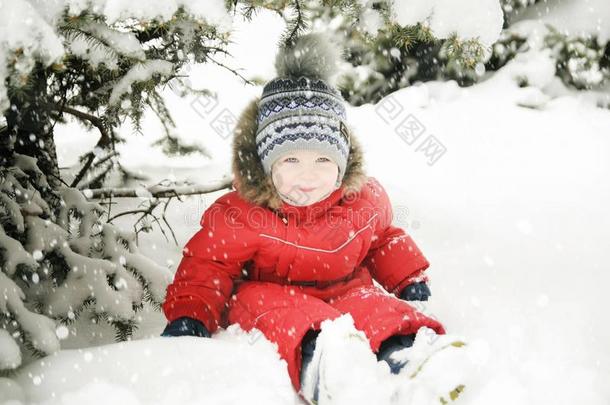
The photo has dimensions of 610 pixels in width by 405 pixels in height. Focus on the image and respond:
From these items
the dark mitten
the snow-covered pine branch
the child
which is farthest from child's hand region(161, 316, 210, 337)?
the dark mitten

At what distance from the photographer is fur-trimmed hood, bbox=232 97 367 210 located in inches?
90.0

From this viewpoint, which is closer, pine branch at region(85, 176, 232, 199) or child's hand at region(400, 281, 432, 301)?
child's hand at region(400, 281, 432, 301)

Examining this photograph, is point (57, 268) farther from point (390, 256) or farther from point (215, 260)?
point (390, 256)

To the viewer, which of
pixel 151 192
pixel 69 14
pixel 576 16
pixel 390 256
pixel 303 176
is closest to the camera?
pixel 69 14

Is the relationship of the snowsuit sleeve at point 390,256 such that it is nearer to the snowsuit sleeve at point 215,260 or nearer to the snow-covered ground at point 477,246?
the snow-covered ground at point 477,246

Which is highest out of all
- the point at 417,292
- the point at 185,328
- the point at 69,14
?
the point at 69,14

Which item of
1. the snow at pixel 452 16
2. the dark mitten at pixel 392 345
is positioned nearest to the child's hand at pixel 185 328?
the dark mitten at pixel 392 345

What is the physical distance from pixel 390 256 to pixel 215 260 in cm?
86

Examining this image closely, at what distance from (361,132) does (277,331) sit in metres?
3.05

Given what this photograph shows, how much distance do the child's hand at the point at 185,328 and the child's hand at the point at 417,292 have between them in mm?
961

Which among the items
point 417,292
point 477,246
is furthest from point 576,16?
point 417,292

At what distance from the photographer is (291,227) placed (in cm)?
232

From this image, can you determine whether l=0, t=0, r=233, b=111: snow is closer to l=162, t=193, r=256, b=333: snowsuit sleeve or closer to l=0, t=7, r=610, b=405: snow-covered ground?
l=162, t=193, r=256, b=333: snowsuit sleeve

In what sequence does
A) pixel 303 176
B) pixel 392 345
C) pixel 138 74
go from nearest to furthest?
1. pixel 138 74
2. pixel 392 345
3. pixel 303 176
